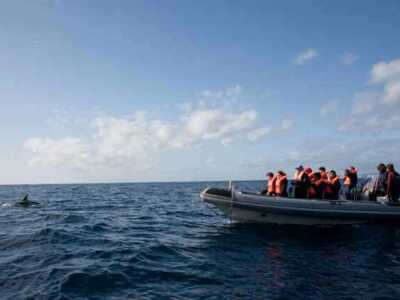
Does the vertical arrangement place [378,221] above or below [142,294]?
above

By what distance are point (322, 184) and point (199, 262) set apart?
7115 millimetres

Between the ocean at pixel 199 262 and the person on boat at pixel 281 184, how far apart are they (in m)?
1.31

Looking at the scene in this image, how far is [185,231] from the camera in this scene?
12.9 meters

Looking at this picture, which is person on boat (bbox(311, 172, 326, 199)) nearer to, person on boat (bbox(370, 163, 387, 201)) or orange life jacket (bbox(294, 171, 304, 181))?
orange life jacket (bbox(294, 171, 304, 181))

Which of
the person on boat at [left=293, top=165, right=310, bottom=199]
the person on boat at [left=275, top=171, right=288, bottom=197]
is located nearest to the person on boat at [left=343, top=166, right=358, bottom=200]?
the person on boat at [left=293, top=165, right=310, bottom=199]

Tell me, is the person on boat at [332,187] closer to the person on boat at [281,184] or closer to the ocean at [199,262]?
the ocean at [199,262]

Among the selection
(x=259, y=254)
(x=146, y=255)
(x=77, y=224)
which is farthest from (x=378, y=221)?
(x=77, y=224)

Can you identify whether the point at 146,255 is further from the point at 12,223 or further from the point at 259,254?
the point at 12,223

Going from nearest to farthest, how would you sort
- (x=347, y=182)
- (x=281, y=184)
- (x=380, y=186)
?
(x=281, y=184)
(x=380, y=186)
(x=347, y=182)

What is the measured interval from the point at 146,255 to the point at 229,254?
2.31 metres

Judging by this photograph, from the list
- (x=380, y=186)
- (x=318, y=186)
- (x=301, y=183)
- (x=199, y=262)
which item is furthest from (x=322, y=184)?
(x=199, y=262)

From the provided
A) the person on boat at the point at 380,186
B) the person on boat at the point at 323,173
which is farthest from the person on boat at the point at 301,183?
the person on boat at the point at 380,186

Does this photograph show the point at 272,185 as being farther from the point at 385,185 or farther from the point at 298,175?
the point at 385,185

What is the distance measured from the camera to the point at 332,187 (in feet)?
44.0
